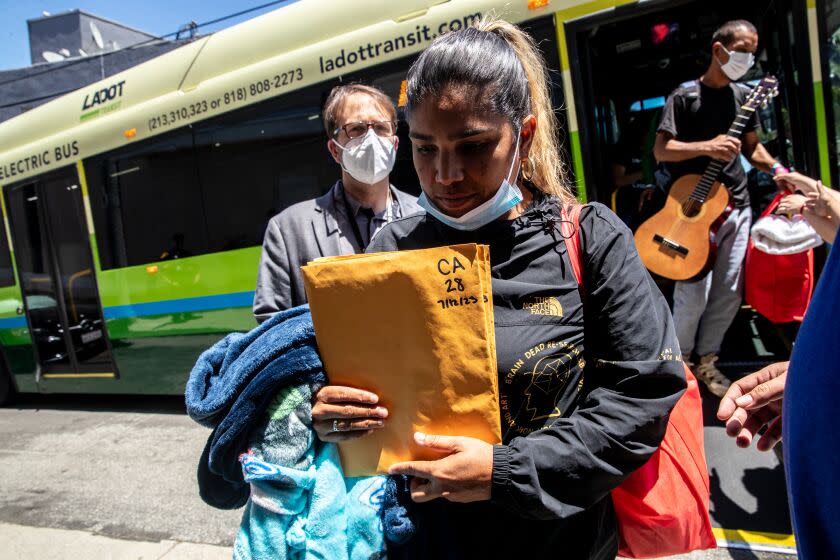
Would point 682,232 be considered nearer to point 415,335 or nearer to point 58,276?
point 415,335

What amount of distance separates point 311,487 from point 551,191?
80 cm

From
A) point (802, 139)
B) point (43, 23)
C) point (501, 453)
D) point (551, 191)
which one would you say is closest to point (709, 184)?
point (802, 139)

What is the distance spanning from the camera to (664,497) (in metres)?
1.07

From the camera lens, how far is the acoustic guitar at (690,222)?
3314mm

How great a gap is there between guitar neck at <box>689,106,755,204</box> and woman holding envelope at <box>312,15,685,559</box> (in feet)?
8.54

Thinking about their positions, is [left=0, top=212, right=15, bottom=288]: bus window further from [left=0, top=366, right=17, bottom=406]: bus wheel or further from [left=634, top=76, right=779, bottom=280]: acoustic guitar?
[left=634, top=76, right=779, bottom=280]: acoustic guitar

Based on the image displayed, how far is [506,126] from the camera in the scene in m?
1.08

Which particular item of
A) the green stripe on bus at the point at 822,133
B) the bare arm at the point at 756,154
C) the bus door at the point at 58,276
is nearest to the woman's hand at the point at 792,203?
the green stripe on bus at the point at 822,133

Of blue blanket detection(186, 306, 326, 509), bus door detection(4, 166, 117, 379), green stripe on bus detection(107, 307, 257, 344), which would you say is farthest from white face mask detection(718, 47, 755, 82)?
bus door detection(4, 166, 117, 379)

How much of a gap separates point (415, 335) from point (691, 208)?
303cm

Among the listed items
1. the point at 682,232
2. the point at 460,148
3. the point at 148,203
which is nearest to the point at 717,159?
the point at 682,232

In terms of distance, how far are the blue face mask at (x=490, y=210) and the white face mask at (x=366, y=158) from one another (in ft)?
3.13

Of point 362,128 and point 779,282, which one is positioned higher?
point 362,128

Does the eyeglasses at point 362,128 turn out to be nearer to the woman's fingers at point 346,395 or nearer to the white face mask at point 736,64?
the woman's fingers at point 346,395
